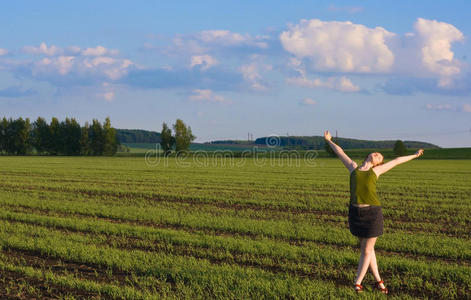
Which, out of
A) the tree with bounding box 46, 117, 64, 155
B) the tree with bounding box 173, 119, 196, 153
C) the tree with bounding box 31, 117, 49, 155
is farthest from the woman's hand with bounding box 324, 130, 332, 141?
the tree with bounding box 31, 117, 49, 155

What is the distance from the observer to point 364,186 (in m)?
6.78

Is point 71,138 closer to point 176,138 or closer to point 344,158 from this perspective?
point 176,138

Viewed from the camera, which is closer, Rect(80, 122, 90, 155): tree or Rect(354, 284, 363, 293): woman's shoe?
Rect(354, 284, 363, 293): woman's shoe

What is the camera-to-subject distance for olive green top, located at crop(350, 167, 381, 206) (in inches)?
266

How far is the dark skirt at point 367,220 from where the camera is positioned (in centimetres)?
686

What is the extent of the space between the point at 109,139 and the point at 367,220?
419 ft

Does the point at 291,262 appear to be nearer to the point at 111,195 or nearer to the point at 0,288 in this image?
the point at 0,288

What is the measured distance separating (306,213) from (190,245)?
6.86 metres

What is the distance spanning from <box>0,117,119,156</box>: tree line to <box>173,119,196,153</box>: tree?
23035mm

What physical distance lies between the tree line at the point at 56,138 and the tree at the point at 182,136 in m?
23.0

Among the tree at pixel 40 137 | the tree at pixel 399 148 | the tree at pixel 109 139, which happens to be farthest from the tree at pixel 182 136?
the tree at pixel 399 148

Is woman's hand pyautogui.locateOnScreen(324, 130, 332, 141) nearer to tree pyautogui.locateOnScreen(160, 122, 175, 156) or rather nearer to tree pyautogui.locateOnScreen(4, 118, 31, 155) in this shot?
tree pyautogui.locateOnScreen(160, 122, 175, 156)

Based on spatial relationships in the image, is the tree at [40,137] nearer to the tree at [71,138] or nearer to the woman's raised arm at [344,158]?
the tree at [71,138]

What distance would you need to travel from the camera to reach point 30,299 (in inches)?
289
